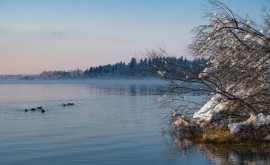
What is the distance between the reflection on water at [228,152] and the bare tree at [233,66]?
4.74ft

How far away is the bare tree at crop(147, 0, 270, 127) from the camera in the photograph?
14.5 metres

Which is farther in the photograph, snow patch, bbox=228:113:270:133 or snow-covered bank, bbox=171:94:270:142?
snow-covered bank, bbox=171:94:270:142

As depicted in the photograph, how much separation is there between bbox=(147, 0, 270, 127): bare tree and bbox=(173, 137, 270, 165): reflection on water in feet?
4.74

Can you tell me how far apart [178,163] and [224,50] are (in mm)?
5394

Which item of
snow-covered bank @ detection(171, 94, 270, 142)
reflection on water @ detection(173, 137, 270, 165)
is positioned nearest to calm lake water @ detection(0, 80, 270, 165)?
reflection on water @ detection(173, 137, 270, 165)

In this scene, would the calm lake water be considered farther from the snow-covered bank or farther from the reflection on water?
the snow-covered bank

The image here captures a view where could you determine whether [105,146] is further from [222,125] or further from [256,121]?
[256,121]

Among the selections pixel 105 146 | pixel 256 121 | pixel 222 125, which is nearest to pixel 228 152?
Answer: pixel 256 121

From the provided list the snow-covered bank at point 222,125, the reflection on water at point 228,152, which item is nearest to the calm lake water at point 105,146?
the reflection on water at point 228,152

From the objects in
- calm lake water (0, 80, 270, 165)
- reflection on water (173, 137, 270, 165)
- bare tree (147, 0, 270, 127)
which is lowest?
calm lake water (0, 80, 270, 165)

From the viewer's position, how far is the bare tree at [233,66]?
14500 millimetres

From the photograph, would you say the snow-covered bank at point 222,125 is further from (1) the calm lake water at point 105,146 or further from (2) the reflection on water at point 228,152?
(1) the calm lake water at point 105,146

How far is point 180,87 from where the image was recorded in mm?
16703

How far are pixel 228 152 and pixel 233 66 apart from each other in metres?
3.49
